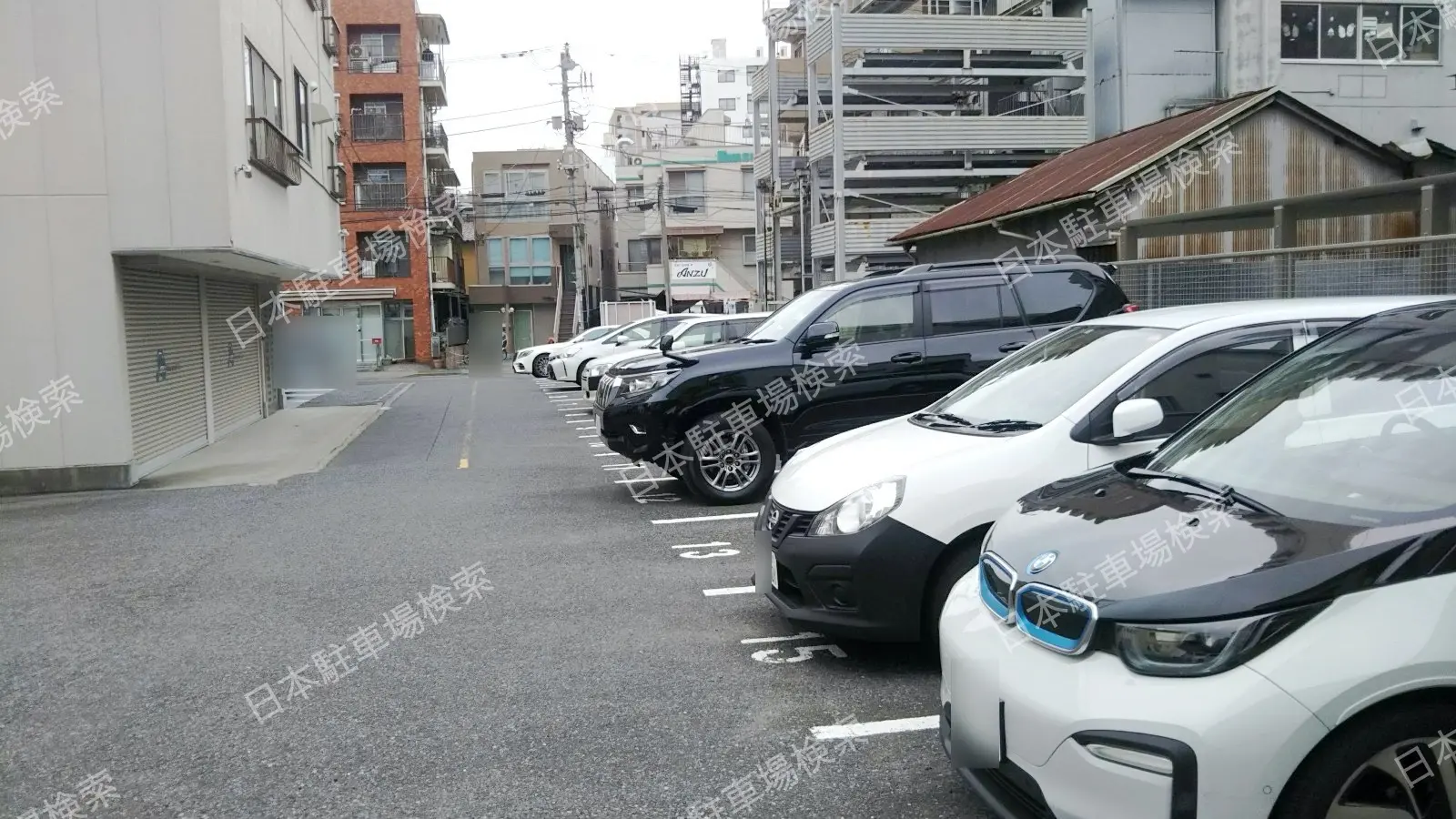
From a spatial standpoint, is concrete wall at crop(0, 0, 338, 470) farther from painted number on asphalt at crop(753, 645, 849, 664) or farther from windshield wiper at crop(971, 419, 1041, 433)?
windshield wiper at crop(971, 419, 1041, 433)

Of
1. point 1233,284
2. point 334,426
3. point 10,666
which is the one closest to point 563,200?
point 334,426

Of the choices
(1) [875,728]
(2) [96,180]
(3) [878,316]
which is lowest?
(1) [875,728]

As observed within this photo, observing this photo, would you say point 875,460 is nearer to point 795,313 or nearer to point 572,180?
point 795,313

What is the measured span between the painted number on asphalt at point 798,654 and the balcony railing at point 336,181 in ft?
59.8

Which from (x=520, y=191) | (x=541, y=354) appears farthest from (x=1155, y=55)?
(x=520, y=191)

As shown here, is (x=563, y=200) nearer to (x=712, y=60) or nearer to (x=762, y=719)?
(x=712, y=60)

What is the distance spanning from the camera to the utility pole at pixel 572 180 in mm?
46156

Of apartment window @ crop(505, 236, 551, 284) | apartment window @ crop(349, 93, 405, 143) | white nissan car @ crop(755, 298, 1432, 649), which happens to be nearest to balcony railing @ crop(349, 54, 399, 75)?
apartment window @ crop(349, 93, 405, 143)

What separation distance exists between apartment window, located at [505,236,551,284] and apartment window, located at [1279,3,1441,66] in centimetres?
3341

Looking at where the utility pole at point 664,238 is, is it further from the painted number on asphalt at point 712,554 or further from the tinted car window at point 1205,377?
the tinted car window at point 1205,377

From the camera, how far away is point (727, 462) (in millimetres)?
9320

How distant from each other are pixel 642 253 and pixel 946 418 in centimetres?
4987

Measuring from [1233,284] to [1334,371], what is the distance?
24.7ft

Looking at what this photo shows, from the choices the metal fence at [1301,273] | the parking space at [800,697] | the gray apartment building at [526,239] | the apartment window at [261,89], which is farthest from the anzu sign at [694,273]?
the parking space at [800,697]
